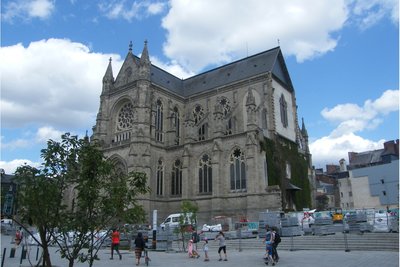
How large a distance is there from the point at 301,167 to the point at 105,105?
25930 millimetres

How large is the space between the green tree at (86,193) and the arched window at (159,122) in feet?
114

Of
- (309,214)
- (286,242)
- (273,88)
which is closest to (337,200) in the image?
(273,88)

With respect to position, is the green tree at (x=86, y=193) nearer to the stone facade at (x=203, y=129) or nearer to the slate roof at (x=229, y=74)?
the stone facade at (x=203, y=129)

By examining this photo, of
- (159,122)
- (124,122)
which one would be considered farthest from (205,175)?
(124,122)

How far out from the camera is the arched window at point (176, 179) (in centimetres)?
4188

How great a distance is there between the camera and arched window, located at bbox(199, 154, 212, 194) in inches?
1527

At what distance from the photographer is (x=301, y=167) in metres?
43.2

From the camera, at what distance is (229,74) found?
49.2 m

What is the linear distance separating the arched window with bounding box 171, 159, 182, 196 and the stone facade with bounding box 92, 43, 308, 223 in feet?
0.38

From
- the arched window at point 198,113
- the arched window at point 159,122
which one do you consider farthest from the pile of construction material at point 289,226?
the arched window at point 198,113

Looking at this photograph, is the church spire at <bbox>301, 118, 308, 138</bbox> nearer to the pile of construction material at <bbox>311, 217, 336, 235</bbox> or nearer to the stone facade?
the stone facade

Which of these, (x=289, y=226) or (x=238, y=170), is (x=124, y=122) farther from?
(x=289, y=226)

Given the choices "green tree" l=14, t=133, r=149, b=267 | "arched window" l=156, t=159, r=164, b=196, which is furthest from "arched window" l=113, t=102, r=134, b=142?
"green tree" l=14, t=133, r=149, b=267

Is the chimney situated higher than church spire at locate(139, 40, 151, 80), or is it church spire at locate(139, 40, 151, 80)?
church spire at locate(139, 40, 151, 80)
